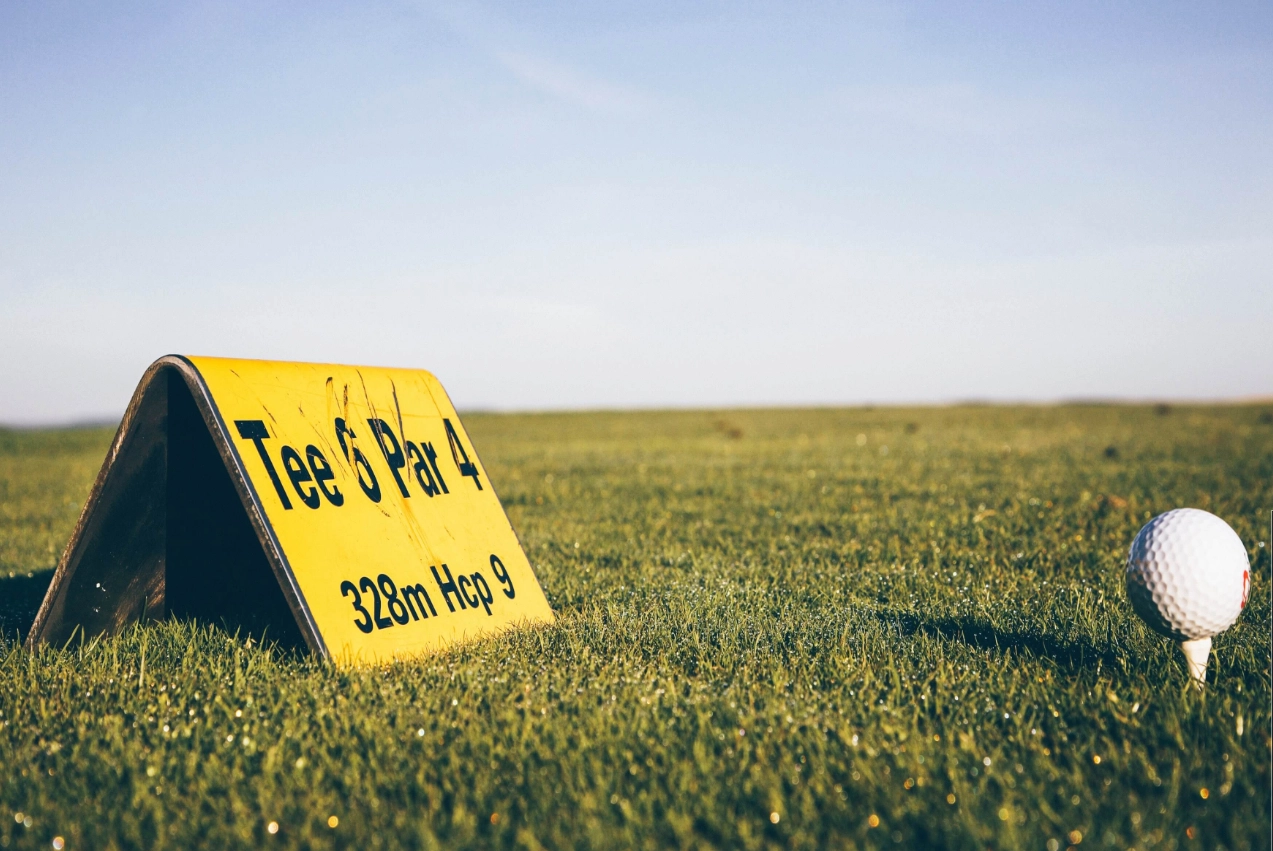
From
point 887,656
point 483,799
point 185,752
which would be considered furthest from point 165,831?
point 887,656

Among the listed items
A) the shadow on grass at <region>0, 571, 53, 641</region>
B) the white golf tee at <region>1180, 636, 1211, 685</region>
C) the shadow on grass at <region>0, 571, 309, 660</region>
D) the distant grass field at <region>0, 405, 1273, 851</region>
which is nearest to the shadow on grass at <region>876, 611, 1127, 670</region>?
the distant grass field at <region>0, 405, 1273, 851</region>

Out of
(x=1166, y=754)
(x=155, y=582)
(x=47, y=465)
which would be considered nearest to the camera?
(x=1166, y=754)

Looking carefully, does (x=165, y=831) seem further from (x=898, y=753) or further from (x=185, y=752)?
(x=898, y=753)

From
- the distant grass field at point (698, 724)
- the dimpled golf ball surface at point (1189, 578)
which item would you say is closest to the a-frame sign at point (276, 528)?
the distant grass field at point (698, 724)

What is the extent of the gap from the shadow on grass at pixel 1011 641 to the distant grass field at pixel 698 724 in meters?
0.02

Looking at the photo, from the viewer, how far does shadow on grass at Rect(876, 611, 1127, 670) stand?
→ 3.68 meters

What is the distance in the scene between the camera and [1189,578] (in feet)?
11.0

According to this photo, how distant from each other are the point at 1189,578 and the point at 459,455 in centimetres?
368

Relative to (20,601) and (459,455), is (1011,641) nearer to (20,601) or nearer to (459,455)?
(459,455)

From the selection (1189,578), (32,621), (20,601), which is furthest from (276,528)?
(1189,578)

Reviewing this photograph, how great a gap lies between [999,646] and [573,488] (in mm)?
7063

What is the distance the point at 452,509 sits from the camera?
175 inches

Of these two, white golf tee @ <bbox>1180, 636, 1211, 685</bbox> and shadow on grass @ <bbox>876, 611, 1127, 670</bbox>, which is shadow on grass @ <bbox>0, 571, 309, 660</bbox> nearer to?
shadow on grass @ <bbox>876, 611, 1127, 670</bbox>

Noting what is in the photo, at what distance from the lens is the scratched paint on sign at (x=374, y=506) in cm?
356
